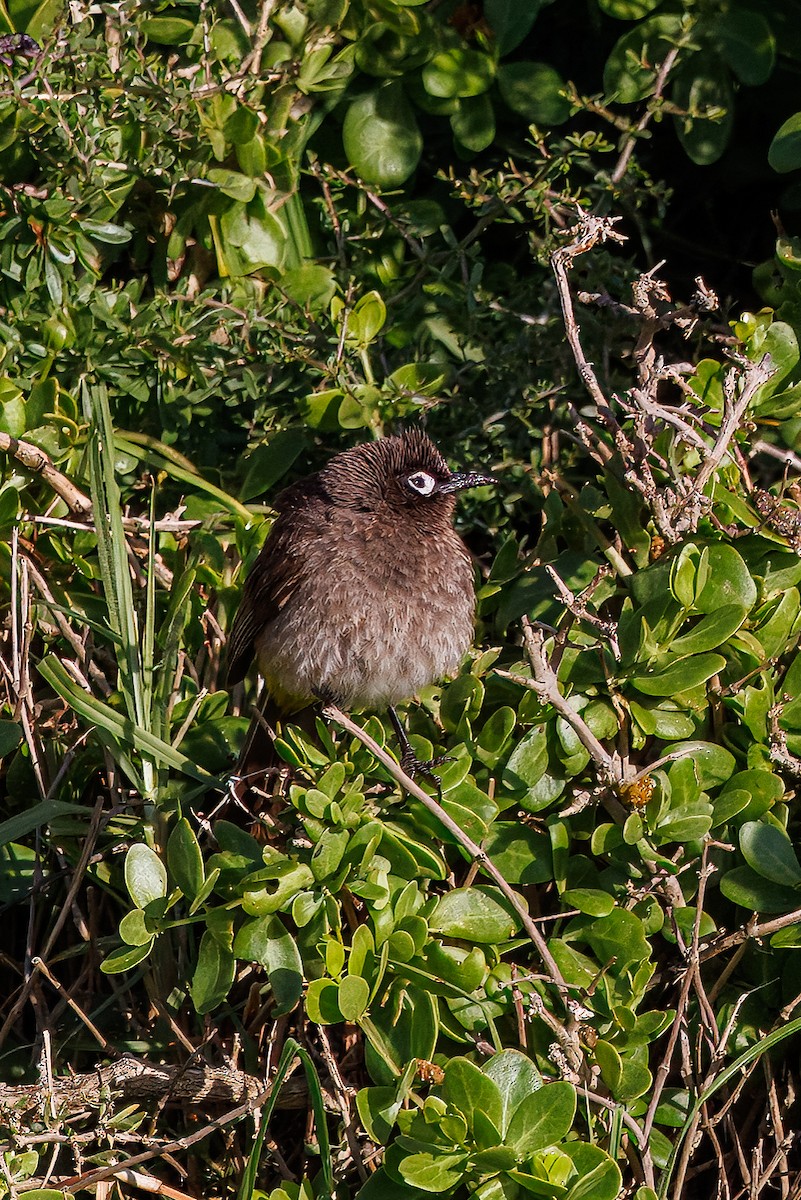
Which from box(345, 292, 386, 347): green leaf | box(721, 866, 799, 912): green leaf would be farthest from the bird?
box(721, 866, 799, 912): green leaf

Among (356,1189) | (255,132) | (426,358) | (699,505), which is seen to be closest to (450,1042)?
(356,1189)

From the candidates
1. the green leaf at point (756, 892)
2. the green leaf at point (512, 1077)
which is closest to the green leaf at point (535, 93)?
the green leaf at point (756, 892)

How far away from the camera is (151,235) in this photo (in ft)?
14.1

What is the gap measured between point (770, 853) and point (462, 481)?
58.9 inches

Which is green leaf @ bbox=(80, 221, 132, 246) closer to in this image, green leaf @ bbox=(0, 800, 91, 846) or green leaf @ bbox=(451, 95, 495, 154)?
green leaf @ bbox=(451, 95, 495, 154)

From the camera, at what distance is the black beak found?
377 cm

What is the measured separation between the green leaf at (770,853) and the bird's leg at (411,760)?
0.66m

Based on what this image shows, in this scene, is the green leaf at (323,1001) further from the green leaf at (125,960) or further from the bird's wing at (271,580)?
the bird's wing at (271,580)

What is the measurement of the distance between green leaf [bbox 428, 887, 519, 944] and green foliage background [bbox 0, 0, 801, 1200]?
10 millimetres

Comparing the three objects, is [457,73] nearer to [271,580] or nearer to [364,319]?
[364,319]

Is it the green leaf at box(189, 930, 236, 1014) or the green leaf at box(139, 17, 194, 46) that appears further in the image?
the green leaf at box(139, 17, 194, 46)

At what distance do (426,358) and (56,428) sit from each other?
1232mm

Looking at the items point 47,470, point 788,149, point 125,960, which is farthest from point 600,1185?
point 788,149

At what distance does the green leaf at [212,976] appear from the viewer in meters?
2.64
